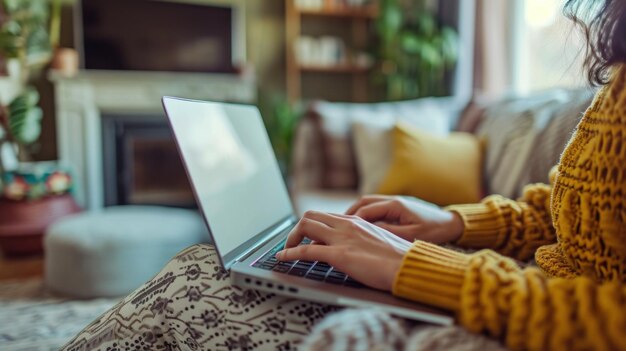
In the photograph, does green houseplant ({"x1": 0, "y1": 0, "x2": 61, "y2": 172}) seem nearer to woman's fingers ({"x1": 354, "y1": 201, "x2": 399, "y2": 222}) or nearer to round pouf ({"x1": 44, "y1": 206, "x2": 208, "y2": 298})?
round pouf ({"x1": 44, "y1": 206, "x2": 208, "y2": 298})

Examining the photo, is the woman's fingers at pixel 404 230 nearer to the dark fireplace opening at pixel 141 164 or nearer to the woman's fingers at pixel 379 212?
the woman's fingers at pixel 379 212

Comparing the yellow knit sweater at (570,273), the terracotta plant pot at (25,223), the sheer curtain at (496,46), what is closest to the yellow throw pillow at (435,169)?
→ the yellow knit sweater at (570,273)

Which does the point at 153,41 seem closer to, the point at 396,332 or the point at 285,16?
the point at 285,16

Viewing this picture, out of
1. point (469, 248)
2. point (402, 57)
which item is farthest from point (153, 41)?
point (469, 248)

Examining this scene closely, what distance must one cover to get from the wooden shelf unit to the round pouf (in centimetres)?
222

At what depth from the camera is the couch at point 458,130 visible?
1522 mm

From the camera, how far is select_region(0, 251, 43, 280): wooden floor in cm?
230

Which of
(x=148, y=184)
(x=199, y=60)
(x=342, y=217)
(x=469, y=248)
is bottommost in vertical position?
(x=148, y=184)

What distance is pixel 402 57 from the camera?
365cm

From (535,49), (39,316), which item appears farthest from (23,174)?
(535,49)

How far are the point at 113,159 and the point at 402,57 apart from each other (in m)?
2.15

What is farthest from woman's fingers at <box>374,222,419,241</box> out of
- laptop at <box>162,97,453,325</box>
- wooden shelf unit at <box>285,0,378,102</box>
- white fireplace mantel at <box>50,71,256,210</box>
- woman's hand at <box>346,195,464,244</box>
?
wooden shelf unit at <box>285,0,378,102</box>

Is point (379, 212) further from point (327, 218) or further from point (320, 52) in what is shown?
point (320, 52)

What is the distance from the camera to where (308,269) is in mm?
619
